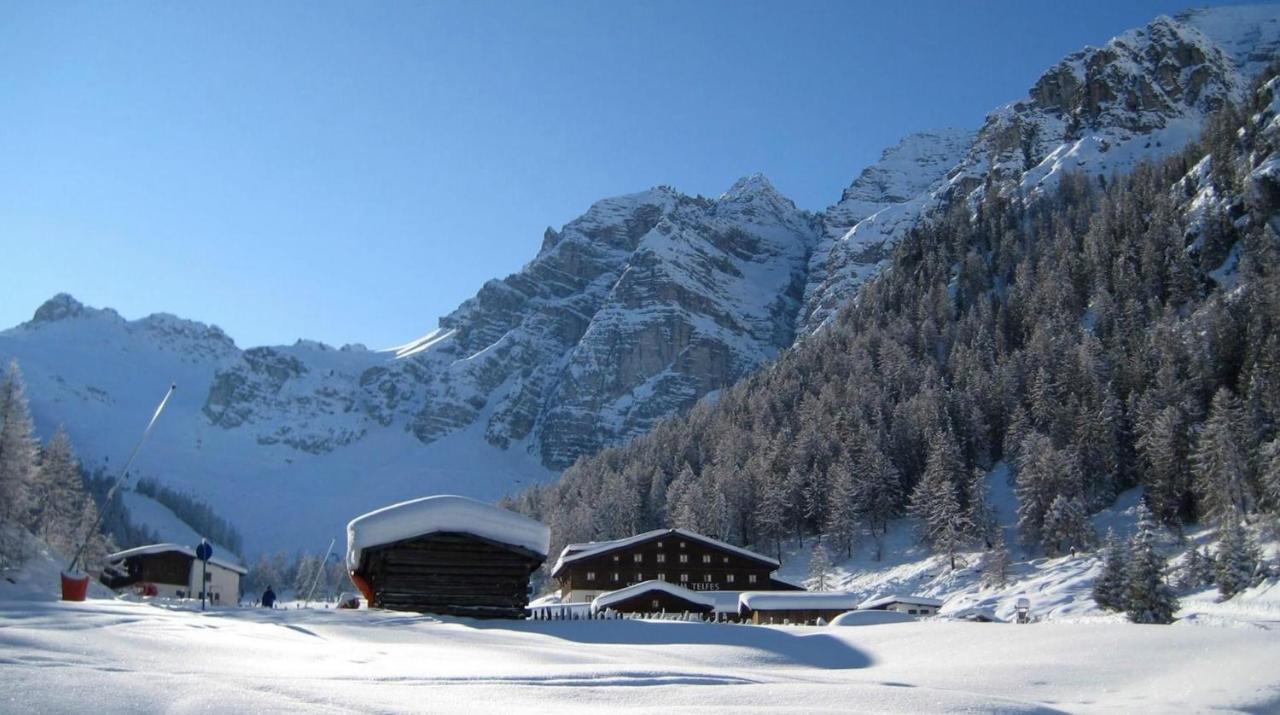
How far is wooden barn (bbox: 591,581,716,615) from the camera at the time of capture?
1660 inches

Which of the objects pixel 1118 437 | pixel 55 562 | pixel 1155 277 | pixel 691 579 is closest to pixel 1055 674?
pixel 55 562

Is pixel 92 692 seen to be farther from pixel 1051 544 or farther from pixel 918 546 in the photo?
pixel 918 546

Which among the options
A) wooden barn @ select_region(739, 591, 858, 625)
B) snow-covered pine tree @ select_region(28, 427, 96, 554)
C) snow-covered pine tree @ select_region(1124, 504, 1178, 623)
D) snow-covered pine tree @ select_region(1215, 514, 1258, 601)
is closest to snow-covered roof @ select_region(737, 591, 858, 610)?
wooden barn @ select_region(739, 591, 858, 625)

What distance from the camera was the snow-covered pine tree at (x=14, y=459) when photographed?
41719 millimetres

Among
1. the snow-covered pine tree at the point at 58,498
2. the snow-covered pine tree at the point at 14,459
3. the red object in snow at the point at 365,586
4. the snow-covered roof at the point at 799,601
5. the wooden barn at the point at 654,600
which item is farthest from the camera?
the snow-covered pine tree at the point at 58,498

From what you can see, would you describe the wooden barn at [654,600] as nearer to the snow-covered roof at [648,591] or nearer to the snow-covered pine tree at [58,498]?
the snow-covered roof at [648,591]

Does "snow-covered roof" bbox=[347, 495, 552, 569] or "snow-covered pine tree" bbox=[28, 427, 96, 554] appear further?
"snow-covered pine tree" bbox=[28, 427, 96, 554]

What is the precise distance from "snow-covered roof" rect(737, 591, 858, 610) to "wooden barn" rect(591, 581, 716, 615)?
7.93 feet

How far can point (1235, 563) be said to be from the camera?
45.9 m

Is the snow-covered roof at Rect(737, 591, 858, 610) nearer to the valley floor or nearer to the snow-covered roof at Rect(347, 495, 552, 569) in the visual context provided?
the snow-covered roof at Rect(347, 495, 552, 569)

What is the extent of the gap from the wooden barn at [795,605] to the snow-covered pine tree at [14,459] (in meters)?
32.9

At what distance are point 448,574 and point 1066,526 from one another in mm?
55424

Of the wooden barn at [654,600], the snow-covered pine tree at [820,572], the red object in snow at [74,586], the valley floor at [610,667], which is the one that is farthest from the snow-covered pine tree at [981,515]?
the red object in snow at [74,586]

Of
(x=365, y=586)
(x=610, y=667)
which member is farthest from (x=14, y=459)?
(x=610, y=667)
